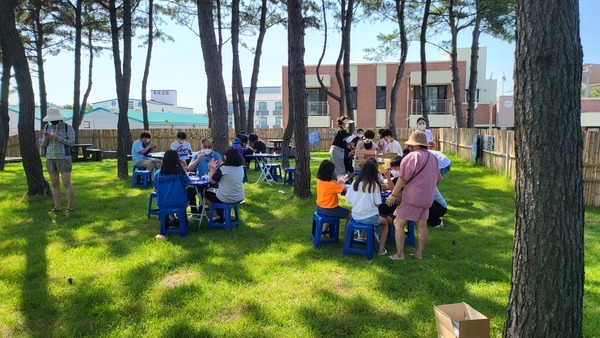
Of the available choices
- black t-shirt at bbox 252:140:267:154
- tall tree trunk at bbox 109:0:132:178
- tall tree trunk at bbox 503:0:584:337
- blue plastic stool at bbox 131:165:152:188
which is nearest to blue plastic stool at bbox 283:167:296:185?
black t-shirt at bbox 252:140:267:154

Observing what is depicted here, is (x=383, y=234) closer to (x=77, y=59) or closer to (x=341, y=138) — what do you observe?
(x=341, y=138)

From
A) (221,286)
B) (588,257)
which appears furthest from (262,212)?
(588,257)

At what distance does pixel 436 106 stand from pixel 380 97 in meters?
3.86

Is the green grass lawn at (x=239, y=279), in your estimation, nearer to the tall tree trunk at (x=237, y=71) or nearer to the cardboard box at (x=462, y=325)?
the cardboard box at (x=462, y=325)

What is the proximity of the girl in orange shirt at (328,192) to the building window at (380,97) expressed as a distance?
24.8 meters

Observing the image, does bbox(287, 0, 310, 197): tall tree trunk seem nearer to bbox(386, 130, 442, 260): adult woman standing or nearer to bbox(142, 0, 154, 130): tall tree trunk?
bbox(386, 130, 442, 260): adult woman standing

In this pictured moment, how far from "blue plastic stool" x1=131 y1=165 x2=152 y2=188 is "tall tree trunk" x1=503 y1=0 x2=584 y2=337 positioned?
29.8 ft

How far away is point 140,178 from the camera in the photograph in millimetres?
10172

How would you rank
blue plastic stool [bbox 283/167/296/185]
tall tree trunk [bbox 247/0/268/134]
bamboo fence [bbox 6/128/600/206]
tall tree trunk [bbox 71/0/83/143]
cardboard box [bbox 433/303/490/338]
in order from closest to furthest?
cardboard box [bbox 433/303/490/338]
bamboo fence [bbox 6/128/600/206]
blue plastic stool [bbox 283/167/296/185]
tall tree trunk [bbox 71/0/83/143]
tall tree trunk [bbox 247/0/268/134]

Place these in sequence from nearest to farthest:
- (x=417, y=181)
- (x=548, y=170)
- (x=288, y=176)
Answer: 1. (x=548, y=170)
2. (x=417, y=181)
3. (x=288, y=176)

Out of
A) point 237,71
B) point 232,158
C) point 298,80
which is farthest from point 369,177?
point 237,71

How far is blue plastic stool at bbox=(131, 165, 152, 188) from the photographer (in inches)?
391

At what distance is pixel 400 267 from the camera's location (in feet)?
14.8

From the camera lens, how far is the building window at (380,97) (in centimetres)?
2897
